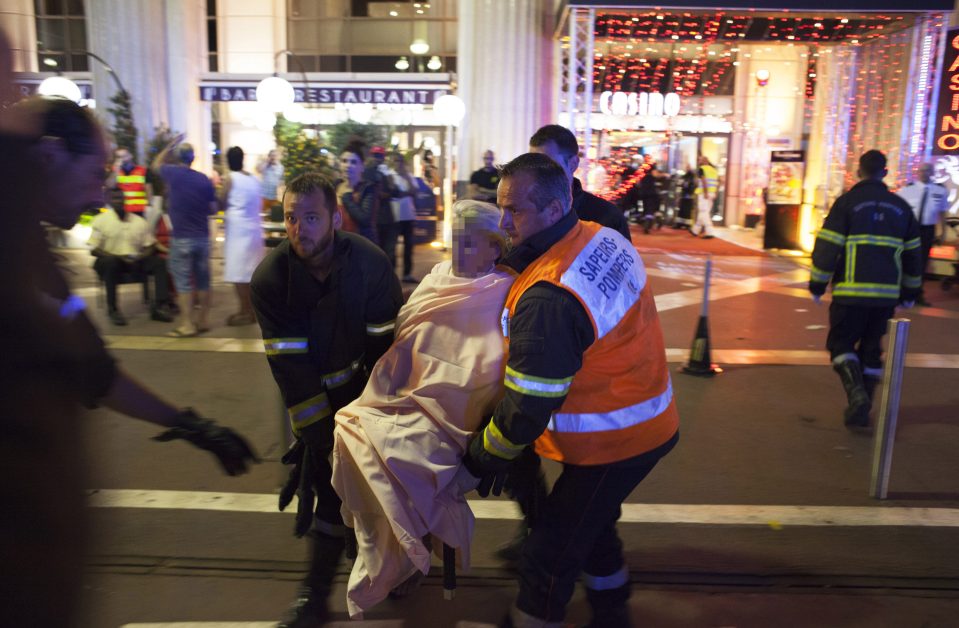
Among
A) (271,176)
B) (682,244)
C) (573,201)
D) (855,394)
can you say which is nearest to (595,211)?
(573,201)

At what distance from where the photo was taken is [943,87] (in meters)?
14.3

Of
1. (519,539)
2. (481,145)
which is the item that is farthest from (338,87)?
(519,539)

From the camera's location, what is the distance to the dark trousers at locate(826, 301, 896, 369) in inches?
230

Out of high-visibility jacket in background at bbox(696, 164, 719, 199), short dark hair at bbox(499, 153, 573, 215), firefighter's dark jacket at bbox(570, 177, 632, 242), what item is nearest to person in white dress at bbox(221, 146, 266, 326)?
firefighter's dark jacket at bbox(570, 177, 632, 242)

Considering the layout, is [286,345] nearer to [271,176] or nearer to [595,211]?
[595,211]

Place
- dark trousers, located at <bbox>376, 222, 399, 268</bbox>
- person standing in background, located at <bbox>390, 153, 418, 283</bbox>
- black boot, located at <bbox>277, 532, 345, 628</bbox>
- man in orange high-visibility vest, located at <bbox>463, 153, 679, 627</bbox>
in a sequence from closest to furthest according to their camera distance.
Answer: man in orange high-visibility vest, located at <bbox>463, 153, 679, 627</bbox>
black boot, located at <bbox>277, 532, 345, 628</bbox>
dark trousers, located at <bbox>376, 222, 399, 268</bbox>
person standing in background, located at <bbox>390, 153, 418, 283</bbox>

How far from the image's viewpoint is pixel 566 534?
275 cm

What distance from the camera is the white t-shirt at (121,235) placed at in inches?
363

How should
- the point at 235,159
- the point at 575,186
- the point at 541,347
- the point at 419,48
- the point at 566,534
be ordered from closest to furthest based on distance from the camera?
the point at 541,347, the point at 566,534, the point at 575,186, the point at 235,159, the point at 419,48

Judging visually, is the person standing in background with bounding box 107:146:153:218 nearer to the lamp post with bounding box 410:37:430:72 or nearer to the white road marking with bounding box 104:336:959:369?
the white road marking with bounding box 104:336:959:369

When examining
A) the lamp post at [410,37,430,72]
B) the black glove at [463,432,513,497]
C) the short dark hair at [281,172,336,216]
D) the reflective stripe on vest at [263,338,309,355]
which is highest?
the lamp post at [410,37,430,72]

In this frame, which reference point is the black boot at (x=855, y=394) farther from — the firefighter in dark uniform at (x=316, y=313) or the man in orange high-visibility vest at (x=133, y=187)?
the man in orange high-visibility vest at (x=133, y=187)

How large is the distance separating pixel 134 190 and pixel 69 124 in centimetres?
916

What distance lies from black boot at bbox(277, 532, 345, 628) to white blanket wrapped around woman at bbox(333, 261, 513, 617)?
17.7 inches
